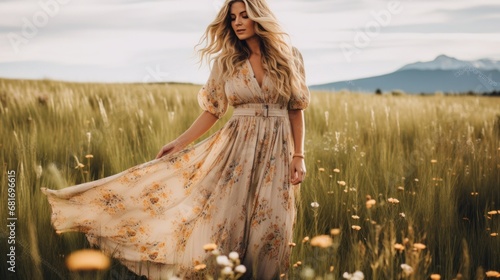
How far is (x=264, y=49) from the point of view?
108 inches

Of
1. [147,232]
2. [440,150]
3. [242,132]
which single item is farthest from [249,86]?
[440,150]

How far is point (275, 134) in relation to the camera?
2678mm

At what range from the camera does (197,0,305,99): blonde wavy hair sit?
2639mm

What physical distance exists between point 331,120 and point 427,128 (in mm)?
994

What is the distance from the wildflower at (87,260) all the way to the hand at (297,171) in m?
1.03

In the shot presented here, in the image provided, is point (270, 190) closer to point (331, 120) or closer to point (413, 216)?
point (413, 216)

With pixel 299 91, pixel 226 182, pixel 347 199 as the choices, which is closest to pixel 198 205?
pixel 226 182

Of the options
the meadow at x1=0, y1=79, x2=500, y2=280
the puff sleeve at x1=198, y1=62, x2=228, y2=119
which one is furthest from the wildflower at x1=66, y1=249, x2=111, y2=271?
the puff sleeve at x1=198, y1=62, x2=228, y2=119

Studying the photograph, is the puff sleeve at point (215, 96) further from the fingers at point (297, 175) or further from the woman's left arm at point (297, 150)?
the fingers at point (297, 175)

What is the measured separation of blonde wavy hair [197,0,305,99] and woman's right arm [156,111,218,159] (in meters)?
0.26

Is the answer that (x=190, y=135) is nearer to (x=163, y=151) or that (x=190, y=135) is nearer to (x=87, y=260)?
(x=163, y=151)

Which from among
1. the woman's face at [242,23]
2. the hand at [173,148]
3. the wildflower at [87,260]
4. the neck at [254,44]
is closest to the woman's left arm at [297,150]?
the neck at [254,44]

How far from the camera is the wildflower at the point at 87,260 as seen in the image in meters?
2.58

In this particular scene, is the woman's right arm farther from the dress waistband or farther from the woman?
the dress waistband
